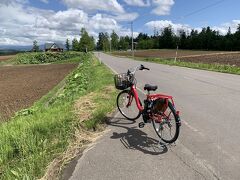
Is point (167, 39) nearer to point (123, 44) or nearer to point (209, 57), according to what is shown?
point (123, 44)

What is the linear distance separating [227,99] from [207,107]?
4.49 feet

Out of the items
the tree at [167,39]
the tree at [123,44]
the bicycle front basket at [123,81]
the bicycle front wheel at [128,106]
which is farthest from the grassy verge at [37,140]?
the tree at [123,44]

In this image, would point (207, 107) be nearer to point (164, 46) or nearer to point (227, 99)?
point (227, 99)

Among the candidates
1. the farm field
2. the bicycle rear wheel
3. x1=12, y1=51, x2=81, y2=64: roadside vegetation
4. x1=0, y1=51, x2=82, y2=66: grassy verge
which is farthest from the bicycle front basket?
x1=12, y1=51, x2=81, y2=64: roadside vegetation

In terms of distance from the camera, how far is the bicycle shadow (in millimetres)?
4880

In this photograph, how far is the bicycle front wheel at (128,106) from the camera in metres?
7.07

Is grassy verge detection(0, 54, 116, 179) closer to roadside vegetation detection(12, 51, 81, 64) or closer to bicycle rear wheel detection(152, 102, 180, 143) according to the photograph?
bicycle rear wheel detection(152, 102, 180, 143)

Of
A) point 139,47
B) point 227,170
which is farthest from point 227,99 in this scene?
point 139,47

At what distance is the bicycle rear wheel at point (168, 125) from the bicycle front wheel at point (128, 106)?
1.54 m

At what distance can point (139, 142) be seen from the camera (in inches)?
208

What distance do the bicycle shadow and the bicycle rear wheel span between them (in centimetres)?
17

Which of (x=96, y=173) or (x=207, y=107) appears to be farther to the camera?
(x=207, y=107)

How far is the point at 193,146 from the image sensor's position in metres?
4.93

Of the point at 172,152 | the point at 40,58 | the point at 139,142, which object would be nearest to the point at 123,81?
the point at 139,142
